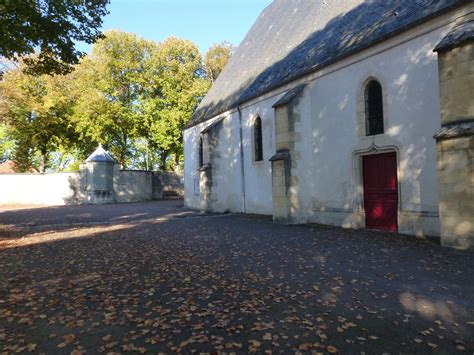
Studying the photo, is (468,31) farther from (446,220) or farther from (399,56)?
(446,220)

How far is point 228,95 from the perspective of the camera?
21.3m

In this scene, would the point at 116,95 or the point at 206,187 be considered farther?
the point at 116,95

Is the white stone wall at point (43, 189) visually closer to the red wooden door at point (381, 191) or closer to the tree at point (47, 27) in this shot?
the tree at point (47, 27)

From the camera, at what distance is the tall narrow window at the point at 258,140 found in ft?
58.1

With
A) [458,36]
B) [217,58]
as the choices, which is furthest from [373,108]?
[217,58]

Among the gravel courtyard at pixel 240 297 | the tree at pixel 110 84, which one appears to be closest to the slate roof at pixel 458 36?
the gravel courtyard at pixel 240 297

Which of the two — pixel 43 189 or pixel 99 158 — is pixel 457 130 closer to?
pixel 99 158

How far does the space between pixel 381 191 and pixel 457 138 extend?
350 centimetres

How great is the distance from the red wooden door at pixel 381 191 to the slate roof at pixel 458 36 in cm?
347

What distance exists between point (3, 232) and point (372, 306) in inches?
524

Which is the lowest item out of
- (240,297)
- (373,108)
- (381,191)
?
(240,297)

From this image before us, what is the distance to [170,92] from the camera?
118 ft

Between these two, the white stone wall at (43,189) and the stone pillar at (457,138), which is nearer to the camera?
the stone pillar at (457,138)

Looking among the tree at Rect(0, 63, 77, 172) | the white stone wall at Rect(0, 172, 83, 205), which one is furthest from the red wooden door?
the tree at Rect(0, 63, 77, 172)
